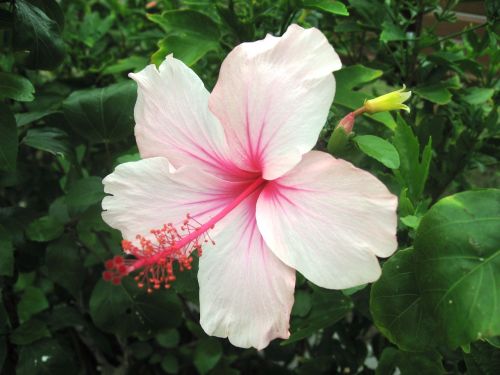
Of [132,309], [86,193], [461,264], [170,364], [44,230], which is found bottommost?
[170,364]

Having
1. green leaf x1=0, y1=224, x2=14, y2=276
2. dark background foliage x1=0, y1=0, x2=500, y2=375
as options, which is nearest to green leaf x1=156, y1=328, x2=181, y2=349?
dark background foliage x1=0, y1=0, x2=500, y2=375

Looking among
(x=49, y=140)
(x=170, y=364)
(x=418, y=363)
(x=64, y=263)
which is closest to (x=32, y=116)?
(x=49, y=140)

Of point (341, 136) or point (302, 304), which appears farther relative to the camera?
point (302, 304)

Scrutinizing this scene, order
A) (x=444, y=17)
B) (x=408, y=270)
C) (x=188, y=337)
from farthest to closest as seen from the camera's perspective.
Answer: (x=188, y=337)
(x=444, y=17)
(x=408, y=270)

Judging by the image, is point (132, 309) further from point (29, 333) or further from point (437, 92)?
point (437, 92)

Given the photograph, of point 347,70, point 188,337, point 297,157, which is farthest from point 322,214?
point 188,337

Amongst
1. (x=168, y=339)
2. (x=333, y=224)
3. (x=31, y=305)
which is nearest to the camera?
(x=333, y=224)

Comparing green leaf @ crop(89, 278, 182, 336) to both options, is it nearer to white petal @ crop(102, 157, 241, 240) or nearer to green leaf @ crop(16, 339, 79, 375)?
green leaf @ crop(16, 339, 79, 375)

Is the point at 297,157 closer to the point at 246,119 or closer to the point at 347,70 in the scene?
the point at 246,119

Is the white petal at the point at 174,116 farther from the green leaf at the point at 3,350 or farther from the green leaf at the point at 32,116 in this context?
the green leaf at the point at 3,350
